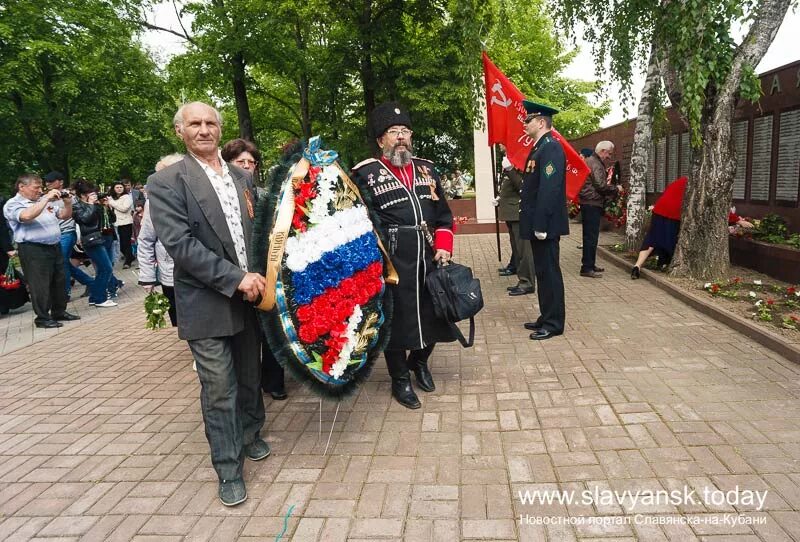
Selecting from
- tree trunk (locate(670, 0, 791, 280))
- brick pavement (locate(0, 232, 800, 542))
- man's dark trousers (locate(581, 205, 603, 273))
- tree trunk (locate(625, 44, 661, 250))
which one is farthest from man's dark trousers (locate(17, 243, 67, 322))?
tree trunk (locate(625, 44, 661, 250))

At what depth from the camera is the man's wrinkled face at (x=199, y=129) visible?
2859 mm

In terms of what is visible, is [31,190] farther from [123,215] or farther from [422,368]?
[422,368]

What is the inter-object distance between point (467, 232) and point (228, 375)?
12993mm

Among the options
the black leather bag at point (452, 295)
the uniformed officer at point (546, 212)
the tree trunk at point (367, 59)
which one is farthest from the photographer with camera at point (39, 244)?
the tree trunk at point (367, 59)

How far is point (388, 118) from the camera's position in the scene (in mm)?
3764

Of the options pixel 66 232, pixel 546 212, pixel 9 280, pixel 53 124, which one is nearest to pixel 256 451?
pixel 546 212

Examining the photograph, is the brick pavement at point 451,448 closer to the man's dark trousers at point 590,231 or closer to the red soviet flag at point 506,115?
the man's dark trousers at point 590,231

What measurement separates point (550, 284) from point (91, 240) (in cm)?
688

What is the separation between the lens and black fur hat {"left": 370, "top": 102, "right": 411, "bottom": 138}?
3766 mm

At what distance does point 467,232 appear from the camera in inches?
609

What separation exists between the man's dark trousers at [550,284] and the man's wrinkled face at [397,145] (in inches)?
80.1

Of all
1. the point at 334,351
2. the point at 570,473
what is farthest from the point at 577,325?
the point at 334,351

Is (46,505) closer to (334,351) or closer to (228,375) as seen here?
(228,375)

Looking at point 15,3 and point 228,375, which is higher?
point 15,3
